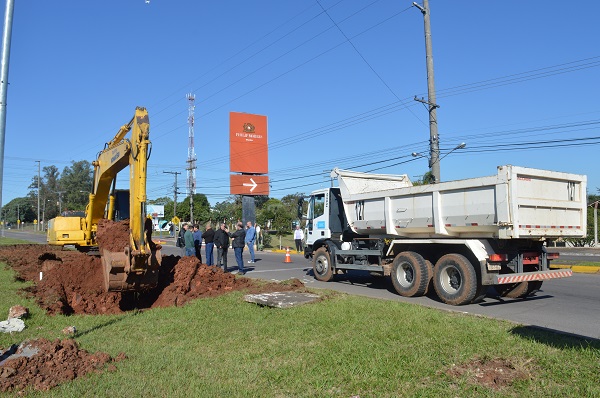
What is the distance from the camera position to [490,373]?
495 cm

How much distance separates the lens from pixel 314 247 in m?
15.2

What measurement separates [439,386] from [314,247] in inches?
415

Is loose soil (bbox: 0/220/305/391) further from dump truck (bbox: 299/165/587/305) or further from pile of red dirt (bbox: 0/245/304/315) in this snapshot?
dump truck (bbox: 299/165/587/305)

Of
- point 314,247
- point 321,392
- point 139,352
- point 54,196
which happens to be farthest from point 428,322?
point 54,196

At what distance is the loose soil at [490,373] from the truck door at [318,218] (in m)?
9.41

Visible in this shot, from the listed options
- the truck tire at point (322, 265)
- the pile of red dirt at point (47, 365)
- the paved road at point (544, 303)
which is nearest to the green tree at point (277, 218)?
the paved road at point (544, 303)

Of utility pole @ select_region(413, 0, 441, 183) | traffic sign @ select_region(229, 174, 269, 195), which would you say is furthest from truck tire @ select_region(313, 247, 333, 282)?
traffic sign @ select_region(229, 174, 269, 195)

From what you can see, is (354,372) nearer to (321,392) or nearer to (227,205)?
(321,392)

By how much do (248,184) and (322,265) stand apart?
958 inches

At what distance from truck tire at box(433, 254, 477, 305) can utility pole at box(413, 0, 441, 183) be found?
9.75 m

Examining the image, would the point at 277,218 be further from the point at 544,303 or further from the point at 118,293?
the point at 544,303

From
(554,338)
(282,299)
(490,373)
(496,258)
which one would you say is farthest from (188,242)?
(490,373)

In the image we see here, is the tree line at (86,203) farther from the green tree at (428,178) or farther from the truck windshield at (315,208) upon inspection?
the truck windshield at (315,208)

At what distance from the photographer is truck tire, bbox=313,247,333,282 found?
14398 millimetres
